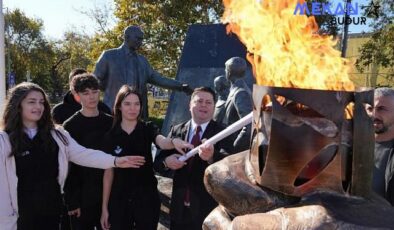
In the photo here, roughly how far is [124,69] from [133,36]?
46 centimetres

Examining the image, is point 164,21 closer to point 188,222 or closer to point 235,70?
point 235,70

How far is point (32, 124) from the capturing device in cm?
307

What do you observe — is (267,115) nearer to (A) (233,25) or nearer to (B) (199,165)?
(A) (233,25)

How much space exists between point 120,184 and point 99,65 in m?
2.79

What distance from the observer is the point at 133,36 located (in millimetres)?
5668

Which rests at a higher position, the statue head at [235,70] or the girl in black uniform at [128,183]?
the statue head at [235,70]

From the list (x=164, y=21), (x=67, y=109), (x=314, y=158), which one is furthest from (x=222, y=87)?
(x=164, y=21)

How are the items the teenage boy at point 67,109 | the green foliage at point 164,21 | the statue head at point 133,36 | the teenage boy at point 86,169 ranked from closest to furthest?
the teenage boy at point 86,169
the teenage boy at point 67,109
the statue head at point 133,36
the green foliage at point 164,21

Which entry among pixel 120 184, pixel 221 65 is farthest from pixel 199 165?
pixel 221 65

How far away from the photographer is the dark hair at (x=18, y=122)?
2910 mm

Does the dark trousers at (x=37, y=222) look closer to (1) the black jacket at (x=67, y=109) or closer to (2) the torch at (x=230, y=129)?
(2) the torch at (x=230, y=129)

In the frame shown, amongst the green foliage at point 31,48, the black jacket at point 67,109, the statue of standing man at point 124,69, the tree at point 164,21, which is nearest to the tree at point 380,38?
the tree at point 164,21

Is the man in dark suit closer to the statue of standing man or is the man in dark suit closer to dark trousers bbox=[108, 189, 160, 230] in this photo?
dark trousers bbox=[108, 189, 160, 230]

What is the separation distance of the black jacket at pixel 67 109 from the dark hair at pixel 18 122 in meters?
1.19
